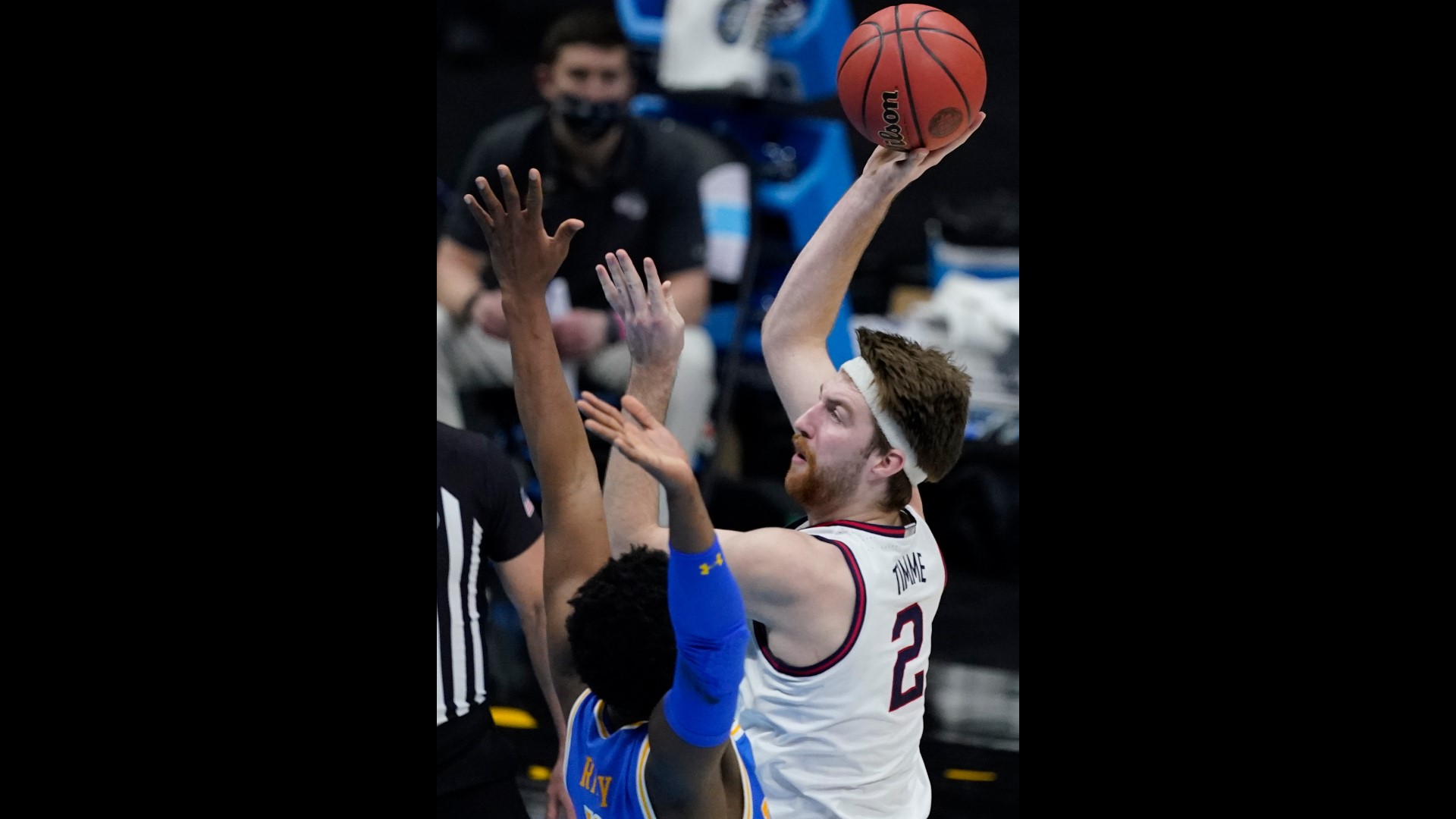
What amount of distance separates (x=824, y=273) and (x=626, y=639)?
106 centimetres

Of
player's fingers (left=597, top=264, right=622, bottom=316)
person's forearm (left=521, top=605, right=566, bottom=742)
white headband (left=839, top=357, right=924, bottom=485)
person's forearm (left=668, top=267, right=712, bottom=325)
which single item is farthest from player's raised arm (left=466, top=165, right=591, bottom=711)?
person's forearm (left=668, top=267, right=712, bottom=325)

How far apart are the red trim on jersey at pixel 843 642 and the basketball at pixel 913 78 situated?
1029 millimetres

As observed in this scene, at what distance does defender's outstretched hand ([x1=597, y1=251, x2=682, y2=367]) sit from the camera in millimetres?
3424

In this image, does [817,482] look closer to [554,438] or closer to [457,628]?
[554,438]

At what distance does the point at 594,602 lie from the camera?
319 cm

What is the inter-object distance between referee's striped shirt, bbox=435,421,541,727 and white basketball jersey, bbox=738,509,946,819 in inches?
30.2

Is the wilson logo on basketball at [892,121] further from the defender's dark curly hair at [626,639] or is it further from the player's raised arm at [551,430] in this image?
the defender's dark curly hair at [626,639]

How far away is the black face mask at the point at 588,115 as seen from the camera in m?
6.13

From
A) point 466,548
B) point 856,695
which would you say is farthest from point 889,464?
point 466,548

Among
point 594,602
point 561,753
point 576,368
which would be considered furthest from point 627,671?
point 576,368

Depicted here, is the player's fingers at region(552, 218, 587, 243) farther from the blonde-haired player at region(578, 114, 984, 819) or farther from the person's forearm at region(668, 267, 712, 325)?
the person's forearm at region(668, 267, 712, 325)

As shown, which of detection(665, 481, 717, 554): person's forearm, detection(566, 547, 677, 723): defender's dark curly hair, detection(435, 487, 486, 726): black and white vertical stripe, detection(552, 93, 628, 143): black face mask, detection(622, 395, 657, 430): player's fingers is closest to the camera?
detection(665, 481, 717, 554): person's forearm

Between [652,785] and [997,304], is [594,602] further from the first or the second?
[997,304]

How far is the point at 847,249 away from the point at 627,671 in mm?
1180
